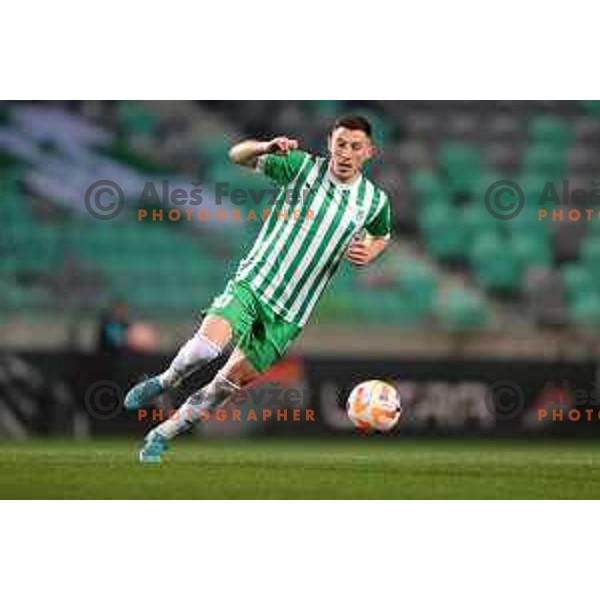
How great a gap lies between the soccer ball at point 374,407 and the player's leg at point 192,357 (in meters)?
0.83

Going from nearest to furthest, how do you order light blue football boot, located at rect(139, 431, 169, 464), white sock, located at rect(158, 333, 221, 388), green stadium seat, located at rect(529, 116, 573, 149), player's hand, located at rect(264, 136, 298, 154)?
player's hand, located at rect(264, 136, 298, 154)
white sock, located at rect(158, 333, 221, 388)
light blue football boot, located at rect(139, 431, 169, 464)
green stadium seat, located at rect(529, 116, 573, 149)

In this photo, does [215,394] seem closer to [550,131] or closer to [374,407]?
[374,407]

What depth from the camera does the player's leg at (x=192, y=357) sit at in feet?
25.8

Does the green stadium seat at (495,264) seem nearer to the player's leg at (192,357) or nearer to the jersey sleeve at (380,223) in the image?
the jersey sleeve at (380,223)

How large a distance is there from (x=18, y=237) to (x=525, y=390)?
14.3 feet

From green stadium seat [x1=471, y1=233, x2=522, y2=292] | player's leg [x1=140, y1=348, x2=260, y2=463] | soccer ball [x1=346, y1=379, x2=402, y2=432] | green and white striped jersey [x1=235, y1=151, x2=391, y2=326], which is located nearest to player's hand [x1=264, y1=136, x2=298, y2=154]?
green and white striped jersey [x1=235, y1=151, x2=391, y2=326]

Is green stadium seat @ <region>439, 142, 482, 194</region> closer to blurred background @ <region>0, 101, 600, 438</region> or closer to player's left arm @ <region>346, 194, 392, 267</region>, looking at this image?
blurred background @ <region>0, 101, 600, 438</region>

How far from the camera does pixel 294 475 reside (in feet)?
26.5

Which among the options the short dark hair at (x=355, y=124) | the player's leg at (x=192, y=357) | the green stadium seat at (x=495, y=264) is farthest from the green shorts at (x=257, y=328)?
the green stadium seat at (x=495, y=264)

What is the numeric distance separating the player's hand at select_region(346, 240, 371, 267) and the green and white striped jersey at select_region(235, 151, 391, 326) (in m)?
0.05

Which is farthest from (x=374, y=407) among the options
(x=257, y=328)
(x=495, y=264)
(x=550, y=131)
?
(x=550, y=131)

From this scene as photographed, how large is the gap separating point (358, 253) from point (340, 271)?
4797mm

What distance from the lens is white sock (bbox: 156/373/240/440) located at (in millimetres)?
8211

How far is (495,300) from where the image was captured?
13.6 meters
